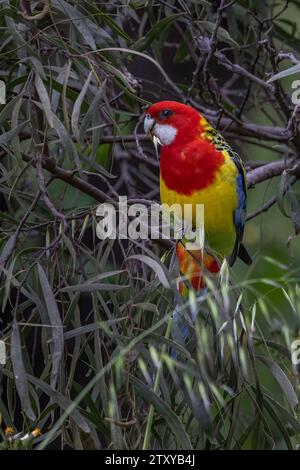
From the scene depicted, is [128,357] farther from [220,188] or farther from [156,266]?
[220,188]

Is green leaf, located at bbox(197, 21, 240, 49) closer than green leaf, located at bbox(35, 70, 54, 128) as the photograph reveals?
No

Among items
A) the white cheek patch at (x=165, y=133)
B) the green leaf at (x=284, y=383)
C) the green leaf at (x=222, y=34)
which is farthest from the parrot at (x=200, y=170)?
the green leaf at (x=284, y=383)

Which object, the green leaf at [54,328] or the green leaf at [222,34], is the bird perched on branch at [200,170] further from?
the green leaf at [54,328]

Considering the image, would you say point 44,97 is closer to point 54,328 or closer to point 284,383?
point 54,328

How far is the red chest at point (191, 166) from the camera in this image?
2.13 metres

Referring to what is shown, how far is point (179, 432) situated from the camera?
4.37 ft

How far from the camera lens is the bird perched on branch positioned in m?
2.13

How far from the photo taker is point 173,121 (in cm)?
218

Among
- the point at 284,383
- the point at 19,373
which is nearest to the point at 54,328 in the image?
the point at 19,373

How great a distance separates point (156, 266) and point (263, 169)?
0.91 m

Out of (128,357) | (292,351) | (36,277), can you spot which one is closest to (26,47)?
(36,277)

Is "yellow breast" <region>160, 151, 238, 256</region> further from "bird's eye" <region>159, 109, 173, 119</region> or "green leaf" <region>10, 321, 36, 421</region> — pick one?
"green leaf" <region>10, 321, 36, 421</region>

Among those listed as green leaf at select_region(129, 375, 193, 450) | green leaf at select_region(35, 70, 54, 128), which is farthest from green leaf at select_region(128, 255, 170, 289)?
green leaf at select_region(35, 70, 54, 128)

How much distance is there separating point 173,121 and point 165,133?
0.04 meters
